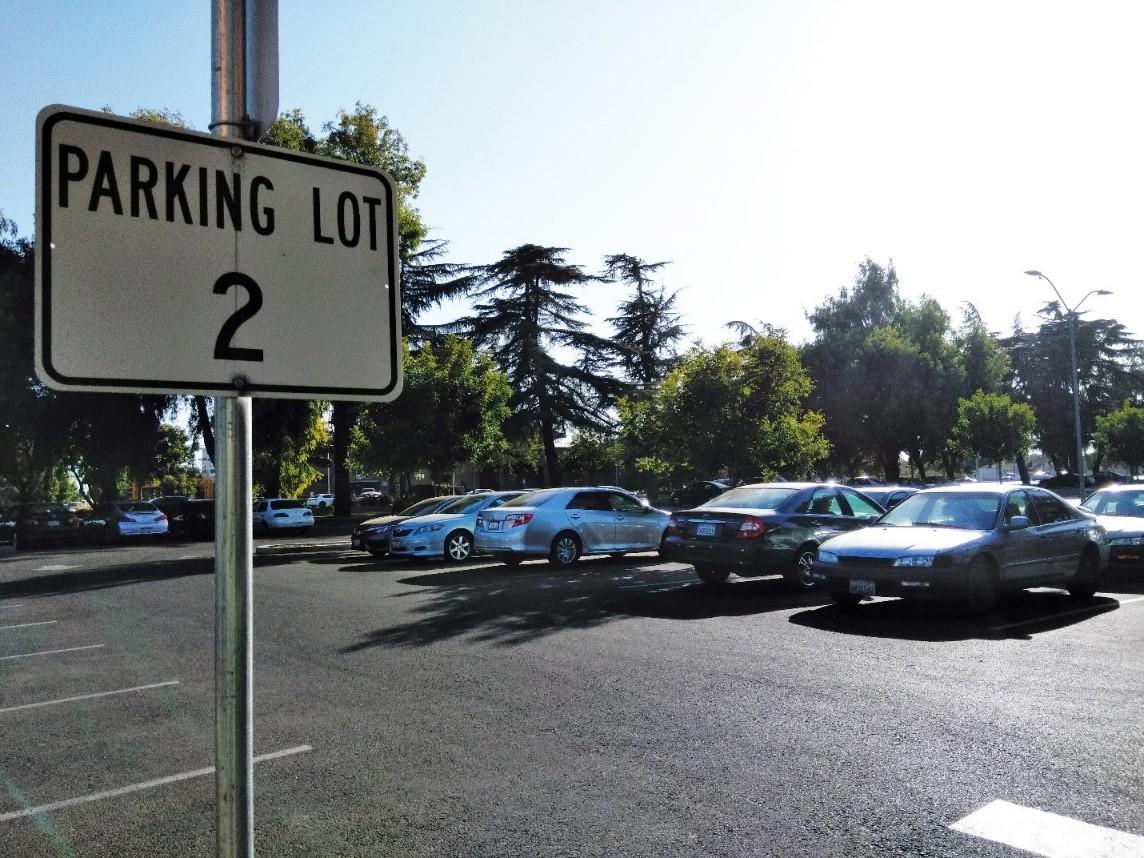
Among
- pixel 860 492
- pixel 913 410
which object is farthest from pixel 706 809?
pixel 913 410

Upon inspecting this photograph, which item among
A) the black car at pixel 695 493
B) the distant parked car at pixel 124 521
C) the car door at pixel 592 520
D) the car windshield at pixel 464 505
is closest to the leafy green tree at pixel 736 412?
the car windshield at pixel 464 505

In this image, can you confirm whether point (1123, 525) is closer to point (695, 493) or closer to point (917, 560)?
point (917, 560)

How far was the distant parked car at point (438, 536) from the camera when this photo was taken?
19.2m

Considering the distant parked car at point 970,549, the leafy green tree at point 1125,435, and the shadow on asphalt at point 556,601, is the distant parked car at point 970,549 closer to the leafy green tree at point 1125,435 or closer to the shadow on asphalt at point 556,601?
the shadow on asphalt at point 556,601

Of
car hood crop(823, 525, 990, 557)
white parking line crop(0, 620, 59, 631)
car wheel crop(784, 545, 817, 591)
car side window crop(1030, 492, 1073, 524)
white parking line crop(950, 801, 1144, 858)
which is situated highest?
car side window crop(1030, 492, 1073, 524)

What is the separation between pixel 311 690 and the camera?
7.16 m

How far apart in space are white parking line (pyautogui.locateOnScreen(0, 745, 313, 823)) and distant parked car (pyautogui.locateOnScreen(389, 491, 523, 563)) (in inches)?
530

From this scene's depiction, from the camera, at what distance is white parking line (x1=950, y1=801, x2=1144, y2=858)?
3.99 metres

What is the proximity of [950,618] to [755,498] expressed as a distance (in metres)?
3.74

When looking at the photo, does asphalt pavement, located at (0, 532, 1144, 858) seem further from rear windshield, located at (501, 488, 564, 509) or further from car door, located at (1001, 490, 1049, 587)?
rear windshield, located at (501, 488, 564, 509)

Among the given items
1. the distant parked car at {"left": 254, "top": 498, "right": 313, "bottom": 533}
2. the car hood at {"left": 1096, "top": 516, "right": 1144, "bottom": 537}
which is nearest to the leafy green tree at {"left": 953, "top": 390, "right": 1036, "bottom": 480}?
the distant parked car at {"left": 254, "top": 498, "right": 313, "bottom": 533}

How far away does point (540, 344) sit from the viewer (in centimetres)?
4538

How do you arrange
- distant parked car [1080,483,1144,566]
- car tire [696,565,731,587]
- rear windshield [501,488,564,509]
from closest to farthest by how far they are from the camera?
distant parked car [1080,483,1144,566] < car tire [696,565,731,587] < rear windshield [501,488,564,509]

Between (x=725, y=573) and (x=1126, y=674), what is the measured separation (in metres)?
7.18
